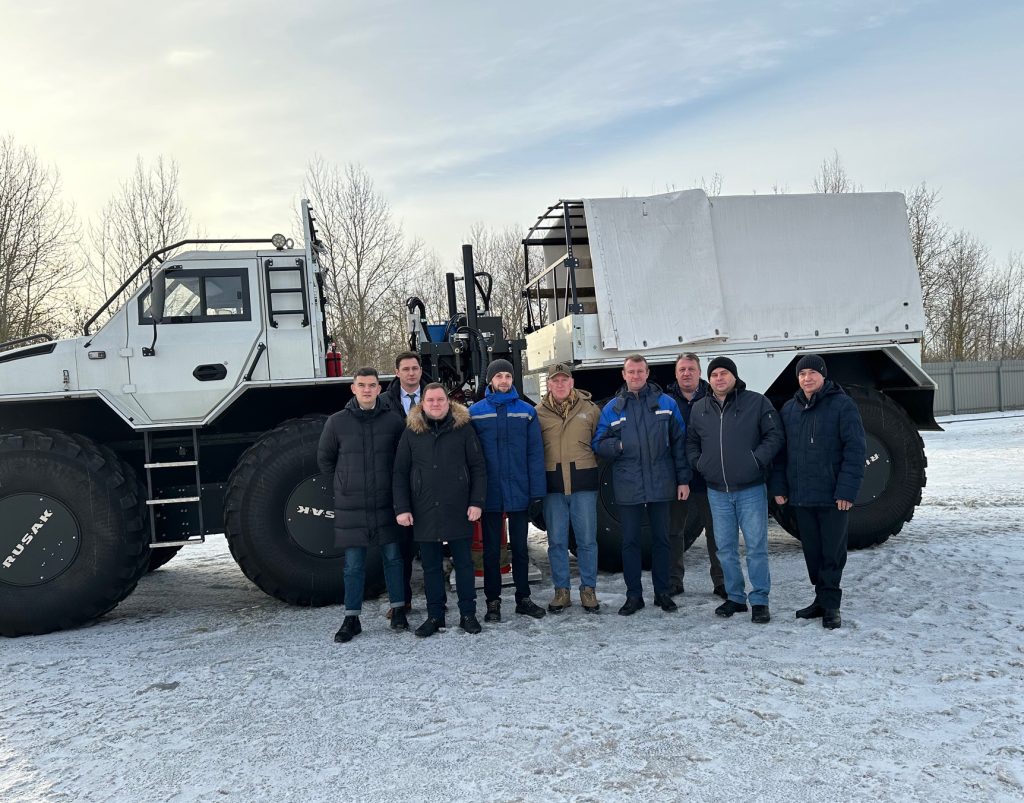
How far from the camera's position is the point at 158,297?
6.26 meters

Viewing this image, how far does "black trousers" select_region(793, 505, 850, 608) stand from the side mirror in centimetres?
501

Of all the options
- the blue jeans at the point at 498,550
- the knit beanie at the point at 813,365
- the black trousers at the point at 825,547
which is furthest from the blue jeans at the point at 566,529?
the knit beanie at the point at 813,365

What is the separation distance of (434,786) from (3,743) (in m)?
2.31

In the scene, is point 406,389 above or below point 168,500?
above

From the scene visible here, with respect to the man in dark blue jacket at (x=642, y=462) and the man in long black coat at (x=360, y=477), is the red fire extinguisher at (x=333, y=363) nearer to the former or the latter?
the man in long black coat at (x=360, y=477)

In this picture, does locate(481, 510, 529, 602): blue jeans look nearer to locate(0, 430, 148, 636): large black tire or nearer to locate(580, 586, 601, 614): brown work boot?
locate(580, 586, 601, 614): brown work boot


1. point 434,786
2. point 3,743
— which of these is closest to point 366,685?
point 434,786

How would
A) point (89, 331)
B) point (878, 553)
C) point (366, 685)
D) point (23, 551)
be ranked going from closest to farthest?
point (366, 685)
point (23, 551)
point (89, 331)
point (878, 553)

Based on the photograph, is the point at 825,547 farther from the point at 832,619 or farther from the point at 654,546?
the point at 654,546

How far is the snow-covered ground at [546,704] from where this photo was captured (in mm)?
3352

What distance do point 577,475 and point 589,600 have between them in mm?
934

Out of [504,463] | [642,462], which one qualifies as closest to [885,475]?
[642,462]

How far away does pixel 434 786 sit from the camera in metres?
3.33

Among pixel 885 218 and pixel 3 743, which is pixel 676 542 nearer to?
pixel 885 218
